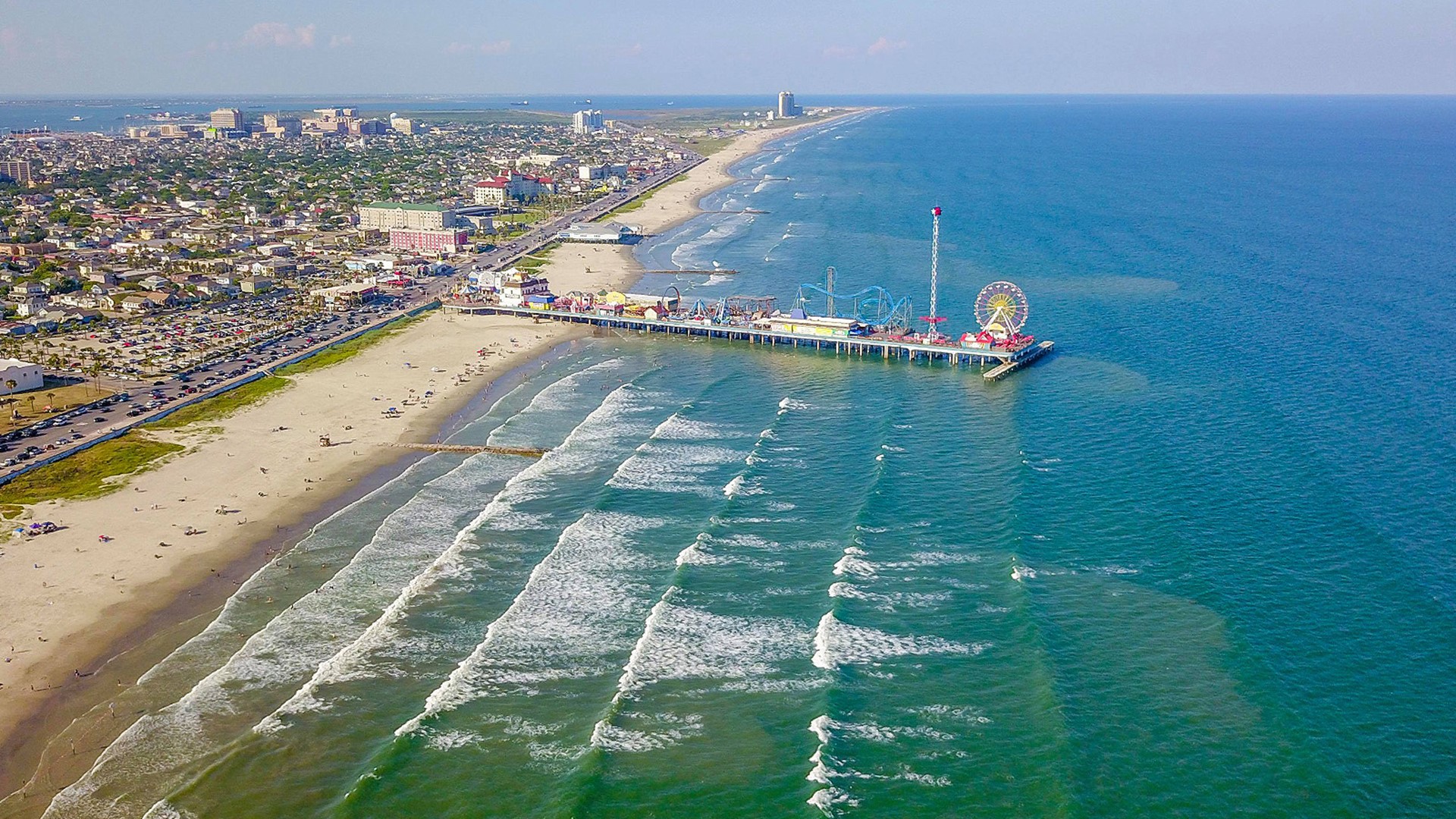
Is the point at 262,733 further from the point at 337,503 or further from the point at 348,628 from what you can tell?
the point at 337,503

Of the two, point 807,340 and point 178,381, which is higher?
point 807,340

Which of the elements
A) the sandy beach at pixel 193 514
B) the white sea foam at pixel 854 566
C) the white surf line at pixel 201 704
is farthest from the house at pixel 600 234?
the white sea foam at pixel 854 566

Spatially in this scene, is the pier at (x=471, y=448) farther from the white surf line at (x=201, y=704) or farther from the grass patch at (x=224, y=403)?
the white surf line at (x=201, y=704)

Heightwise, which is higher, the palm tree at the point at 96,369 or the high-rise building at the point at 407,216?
the high-rise building at the point at 407,216

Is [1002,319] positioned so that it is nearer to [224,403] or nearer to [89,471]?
[224,403]

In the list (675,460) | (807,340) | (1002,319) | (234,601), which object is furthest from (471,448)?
(1002,319)

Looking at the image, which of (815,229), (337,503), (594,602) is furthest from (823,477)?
(815,229)
